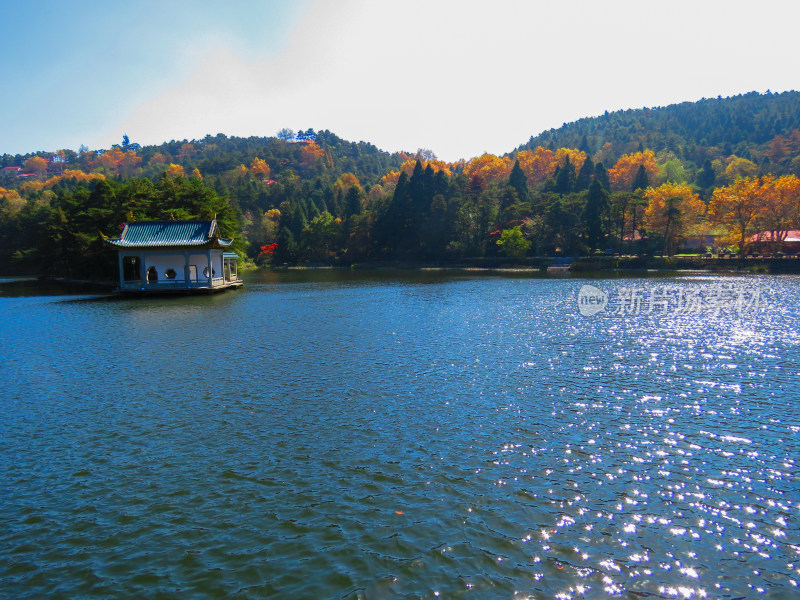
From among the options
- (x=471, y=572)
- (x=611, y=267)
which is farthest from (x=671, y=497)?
(x=611, y=267)

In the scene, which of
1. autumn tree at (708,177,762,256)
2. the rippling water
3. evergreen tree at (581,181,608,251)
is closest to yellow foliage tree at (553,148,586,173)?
evergreen tree at (581,181,608,251)

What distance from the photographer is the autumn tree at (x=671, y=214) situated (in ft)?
253

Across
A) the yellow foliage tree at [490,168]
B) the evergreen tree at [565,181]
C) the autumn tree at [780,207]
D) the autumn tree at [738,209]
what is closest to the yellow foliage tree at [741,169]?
the evergreen tree at [565,181]

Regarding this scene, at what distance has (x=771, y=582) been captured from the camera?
6.13 meters

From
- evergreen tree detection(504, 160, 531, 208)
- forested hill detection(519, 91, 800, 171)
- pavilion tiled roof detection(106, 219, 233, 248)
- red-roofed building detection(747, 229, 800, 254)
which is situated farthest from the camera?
forested hill detection(519, 91, 800, 171)

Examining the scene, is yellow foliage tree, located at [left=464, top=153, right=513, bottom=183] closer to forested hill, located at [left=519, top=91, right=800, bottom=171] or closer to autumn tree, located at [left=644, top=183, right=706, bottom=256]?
forested hill, located at [left=519, top=91, right=800, bottom=171]

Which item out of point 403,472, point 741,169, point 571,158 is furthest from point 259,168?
point 403,472

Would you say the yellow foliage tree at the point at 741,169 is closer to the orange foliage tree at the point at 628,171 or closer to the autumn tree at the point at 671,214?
the orange foliage tree at the point at 628,171

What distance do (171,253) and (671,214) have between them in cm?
7203

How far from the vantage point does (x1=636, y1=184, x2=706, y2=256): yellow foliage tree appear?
77000 millimetres

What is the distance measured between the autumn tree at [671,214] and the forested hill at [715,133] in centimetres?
6362

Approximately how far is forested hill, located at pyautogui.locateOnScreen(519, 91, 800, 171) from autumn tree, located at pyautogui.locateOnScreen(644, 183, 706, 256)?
6362 cm

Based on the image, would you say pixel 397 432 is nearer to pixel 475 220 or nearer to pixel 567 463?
pixel 567 463

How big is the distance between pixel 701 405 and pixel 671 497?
583 cm
